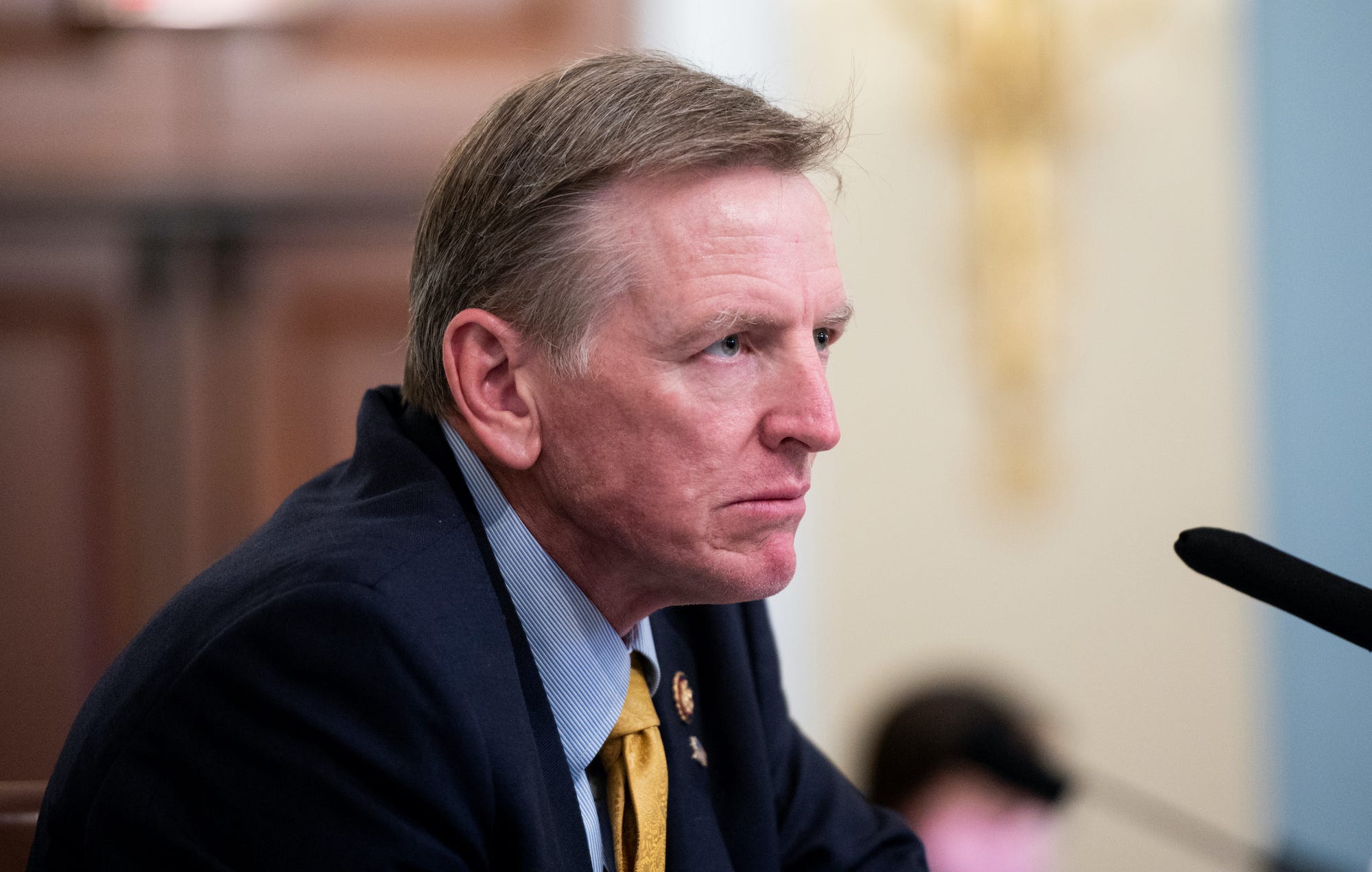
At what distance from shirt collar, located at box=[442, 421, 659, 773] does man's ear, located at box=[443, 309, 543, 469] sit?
0.19 ft

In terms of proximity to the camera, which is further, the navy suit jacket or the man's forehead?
the man's forehead

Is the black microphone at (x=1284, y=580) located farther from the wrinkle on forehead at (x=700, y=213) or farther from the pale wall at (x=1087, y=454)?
the pale wall at (x=1087, y=454)

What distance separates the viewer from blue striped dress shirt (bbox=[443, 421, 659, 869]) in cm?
109

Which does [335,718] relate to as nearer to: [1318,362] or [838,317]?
[838,317]

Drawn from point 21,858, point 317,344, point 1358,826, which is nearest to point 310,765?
point 21,858

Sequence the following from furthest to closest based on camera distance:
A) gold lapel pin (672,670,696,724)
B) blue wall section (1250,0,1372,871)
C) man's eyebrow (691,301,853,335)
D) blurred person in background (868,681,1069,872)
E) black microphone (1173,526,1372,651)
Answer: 1. blue wall section (1250,0,1372,871)
2. blurred person in background (868,681,1069,872)
3. gold lapel pin (672,670,696,724)
4. man's eyebrow (691,301,853,335)
5. black microphone (1173,526,1372,651)

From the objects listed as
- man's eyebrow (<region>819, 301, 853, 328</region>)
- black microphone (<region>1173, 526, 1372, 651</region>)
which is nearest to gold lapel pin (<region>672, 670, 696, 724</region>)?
man's eyebrow (<region>819, 301, 853, 328</region>)

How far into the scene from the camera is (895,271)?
107 inches

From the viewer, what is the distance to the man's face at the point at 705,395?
1.04m

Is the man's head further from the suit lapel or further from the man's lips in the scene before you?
the suit lapel

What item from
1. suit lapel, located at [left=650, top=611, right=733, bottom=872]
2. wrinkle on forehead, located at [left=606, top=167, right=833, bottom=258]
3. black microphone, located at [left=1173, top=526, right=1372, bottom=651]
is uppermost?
wrinkle on forehead, located at [left=606, top=167, right=833, bottom=258]

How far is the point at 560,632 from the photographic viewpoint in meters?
1.11

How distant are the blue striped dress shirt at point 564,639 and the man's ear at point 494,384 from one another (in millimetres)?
57

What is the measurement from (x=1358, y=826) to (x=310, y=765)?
8.06 feet
